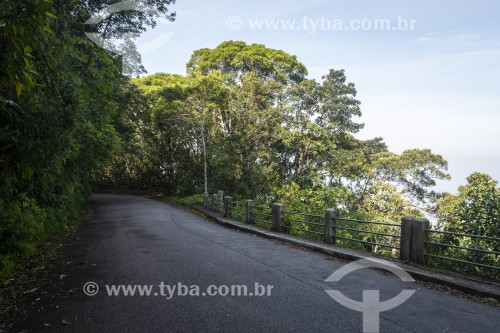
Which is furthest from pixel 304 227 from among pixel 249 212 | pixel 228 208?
pixel 228 208

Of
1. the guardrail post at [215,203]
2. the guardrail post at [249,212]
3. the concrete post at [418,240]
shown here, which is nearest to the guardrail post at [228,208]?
the guardrail post at [249,212]

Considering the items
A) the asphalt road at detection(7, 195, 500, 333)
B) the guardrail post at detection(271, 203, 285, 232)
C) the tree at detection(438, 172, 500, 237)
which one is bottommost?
the asphalt road at detection(7, 195, 500, 333)

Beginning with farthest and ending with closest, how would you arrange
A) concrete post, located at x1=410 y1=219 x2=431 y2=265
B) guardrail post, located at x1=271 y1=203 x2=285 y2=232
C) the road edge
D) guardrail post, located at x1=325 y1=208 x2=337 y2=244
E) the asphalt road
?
guardrail post, located at x1=271 y1=203 x2=285 y2=232, guardrail post, located at x1=325 y1=208 x2=337 y2=244, concrete post, located at x1=410 y1=219 x2=431 y2=265, the road edge, the asphalt road

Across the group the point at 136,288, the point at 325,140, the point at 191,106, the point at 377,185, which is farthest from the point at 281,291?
the point at 191,106

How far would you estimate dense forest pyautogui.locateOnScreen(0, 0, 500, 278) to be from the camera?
842cm

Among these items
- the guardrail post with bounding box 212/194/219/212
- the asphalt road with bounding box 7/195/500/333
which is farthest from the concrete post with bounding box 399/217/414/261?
the guardrail post with bounding box 212/194/219/212

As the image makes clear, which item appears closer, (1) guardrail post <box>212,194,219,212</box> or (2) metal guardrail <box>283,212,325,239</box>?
(2) metal guardrail <box>283,212,325,239</box>

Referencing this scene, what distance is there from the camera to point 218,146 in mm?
27016

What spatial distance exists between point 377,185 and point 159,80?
23819 mm

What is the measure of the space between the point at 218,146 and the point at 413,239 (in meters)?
20.3

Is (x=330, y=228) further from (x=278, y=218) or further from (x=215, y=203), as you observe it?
(x=215, y=203)

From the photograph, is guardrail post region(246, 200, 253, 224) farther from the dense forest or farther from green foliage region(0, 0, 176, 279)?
green foliage region(0, 0, 176, 279)

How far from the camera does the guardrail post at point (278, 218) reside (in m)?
13.1

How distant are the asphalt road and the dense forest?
2683 mm
